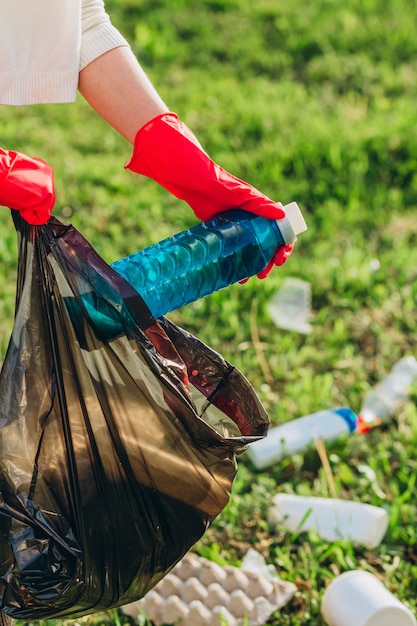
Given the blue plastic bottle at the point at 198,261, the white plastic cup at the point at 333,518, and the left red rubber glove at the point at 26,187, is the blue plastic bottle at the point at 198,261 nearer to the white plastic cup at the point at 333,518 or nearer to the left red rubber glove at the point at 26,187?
the left red rubber glove at the point at 26,187

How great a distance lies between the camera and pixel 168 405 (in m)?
1.60

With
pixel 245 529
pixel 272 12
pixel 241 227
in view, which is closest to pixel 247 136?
pixel 272 12

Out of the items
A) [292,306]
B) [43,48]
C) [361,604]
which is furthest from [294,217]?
[292,306]

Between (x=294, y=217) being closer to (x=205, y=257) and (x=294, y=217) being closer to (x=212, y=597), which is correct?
(x=205, y=257)

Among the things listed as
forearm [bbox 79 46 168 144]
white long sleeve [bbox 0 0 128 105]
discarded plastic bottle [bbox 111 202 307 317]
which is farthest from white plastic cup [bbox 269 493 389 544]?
white long sleeve [bbox 0 0 128 105]

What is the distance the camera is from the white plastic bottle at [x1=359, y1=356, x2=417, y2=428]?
9.05 feet

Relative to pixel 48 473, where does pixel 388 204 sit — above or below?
below

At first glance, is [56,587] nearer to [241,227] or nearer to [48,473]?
[48,473]

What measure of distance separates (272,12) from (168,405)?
404 centimetres

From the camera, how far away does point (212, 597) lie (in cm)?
209

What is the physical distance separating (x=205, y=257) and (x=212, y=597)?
90cm

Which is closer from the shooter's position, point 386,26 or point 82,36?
point 82,36

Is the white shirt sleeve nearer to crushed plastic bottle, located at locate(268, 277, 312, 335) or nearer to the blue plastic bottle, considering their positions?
the blue plastic bottle

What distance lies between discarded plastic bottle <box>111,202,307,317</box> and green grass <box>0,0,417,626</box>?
874mm
